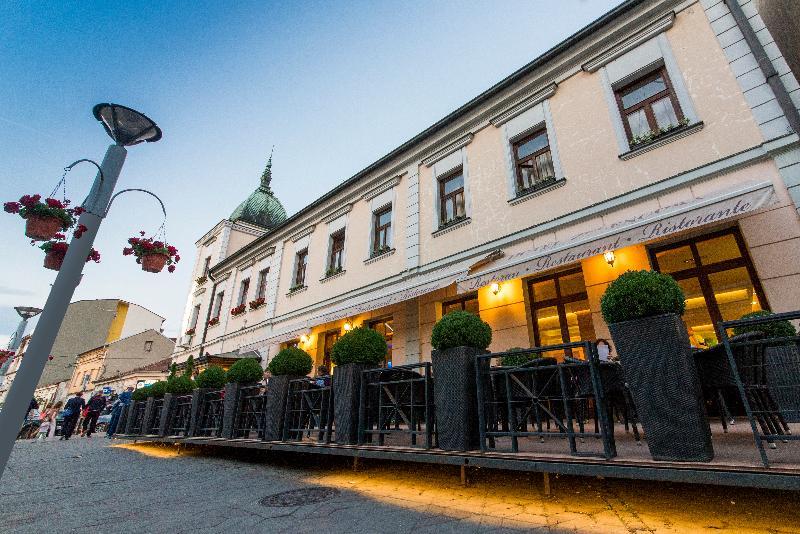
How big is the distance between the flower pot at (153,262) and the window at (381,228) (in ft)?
22.4

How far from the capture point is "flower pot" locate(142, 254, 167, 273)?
4.52 meters

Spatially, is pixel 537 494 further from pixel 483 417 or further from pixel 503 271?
pixel 503 271

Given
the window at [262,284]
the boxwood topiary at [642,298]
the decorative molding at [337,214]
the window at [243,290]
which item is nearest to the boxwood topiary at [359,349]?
the boxwood topiary at [642,298]

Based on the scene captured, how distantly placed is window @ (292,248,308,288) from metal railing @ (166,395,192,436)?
611 cm

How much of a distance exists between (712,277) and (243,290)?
17147 millimetres

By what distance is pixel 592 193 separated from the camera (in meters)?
7.16

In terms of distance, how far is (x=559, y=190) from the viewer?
7652mm

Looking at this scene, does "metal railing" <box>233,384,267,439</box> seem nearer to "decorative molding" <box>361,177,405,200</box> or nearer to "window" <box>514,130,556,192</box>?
"window" <box>514,130,556,192</box>

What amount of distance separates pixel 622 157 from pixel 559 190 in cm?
125

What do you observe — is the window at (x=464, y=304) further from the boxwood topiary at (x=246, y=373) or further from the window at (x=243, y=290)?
the window at (x=243, y=290)

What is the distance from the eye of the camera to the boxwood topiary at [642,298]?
2.75m

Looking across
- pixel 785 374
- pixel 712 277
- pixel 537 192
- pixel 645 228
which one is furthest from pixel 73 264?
pixel 712 277

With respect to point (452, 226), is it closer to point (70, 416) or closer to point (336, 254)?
point (336, 254)

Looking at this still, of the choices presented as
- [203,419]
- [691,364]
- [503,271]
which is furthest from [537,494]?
[203,419]
